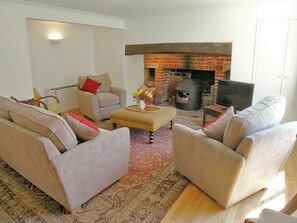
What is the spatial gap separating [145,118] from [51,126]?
1.79 meters

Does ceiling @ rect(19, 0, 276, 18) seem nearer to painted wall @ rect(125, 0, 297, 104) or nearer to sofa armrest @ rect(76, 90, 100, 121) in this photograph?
painted wall @ rect(125, 0, 297, 104)

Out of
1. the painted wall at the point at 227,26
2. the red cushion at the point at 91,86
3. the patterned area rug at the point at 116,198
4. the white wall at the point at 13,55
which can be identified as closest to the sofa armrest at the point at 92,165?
the patterned area rug at the point at 116,198

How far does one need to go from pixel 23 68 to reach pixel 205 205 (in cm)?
327

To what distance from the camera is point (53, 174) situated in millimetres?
1862

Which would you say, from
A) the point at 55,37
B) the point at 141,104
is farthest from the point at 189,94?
the point at 55,37

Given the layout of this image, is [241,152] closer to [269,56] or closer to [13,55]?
[269,56]

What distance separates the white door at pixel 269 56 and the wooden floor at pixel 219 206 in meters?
1.86

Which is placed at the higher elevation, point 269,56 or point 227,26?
point 227,26

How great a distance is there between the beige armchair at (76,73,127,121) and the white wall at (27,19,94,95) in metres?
0.72

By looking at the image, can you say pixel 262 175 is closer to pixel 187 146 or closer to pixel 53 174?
pixel 187 146

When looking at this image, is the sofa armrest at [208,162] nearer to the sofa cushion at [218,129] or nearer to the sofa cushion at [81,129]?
the sofa cushion at [218,129]

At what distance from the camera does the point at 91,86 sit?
15.8 ft

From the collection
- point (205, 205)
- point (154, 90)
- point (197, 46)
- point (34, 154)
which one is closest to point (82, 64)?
point (154, 90)

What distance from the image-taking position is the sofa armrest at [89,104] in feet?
14.6
